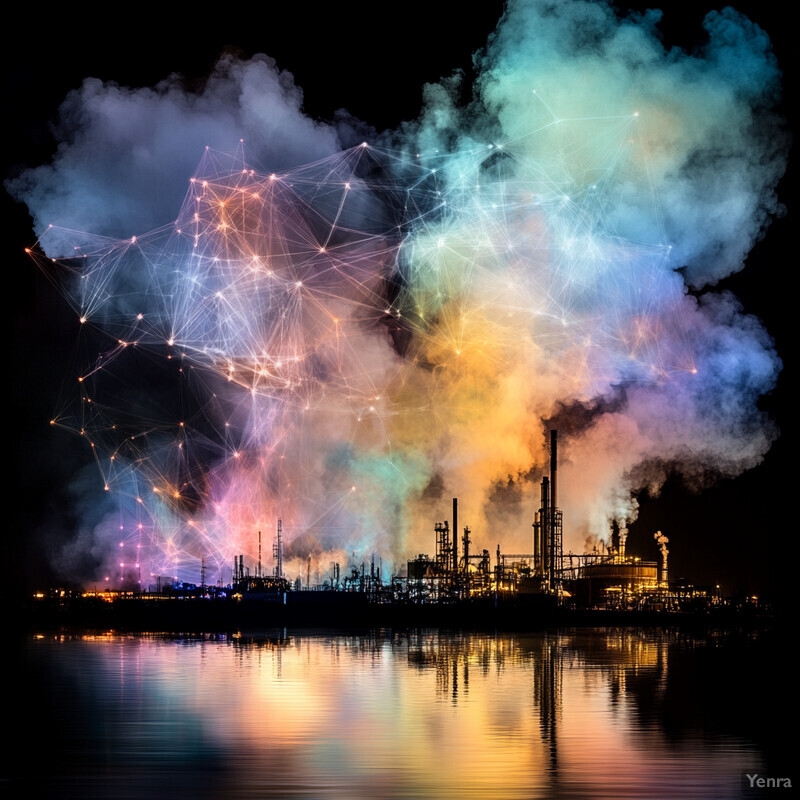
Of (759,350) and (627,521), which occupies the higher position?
(759,350)

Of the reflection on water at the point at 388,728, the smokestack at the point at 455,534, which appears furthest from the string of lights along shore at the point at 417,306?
the reflection on water at the point at 388,728

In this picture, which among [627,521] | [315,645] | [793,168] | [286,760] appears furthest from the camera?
[627,521]

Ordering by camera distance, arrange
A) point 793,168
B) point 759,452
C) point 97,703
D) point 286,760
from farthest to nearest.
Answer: point 759,452
point 793,168
point 97,703
point 286,760

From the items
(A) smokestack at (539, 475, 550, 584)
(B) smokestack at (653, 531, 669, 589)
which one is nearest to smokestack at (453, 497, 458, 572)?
(A) smokestack at (539, 475, 550, 584)

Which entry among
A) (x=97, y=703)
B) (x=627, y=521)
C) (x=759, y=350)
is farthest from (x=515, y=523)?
(x=97, y=703)

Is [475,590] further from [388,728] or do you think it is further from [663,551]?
[388,728]

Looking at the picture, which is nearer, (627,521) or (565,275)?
(565,275)

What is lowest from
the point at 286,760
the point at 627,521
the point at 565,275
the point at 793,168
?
the point at 286,760

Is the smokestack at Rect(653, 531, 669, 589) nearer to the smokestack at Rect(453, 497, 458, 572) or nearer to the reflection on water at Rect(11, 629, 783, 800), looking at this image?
the smokestack at Rect(453, 497, 458, 572)

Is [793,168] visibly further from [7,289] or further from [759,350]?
[7,289]
